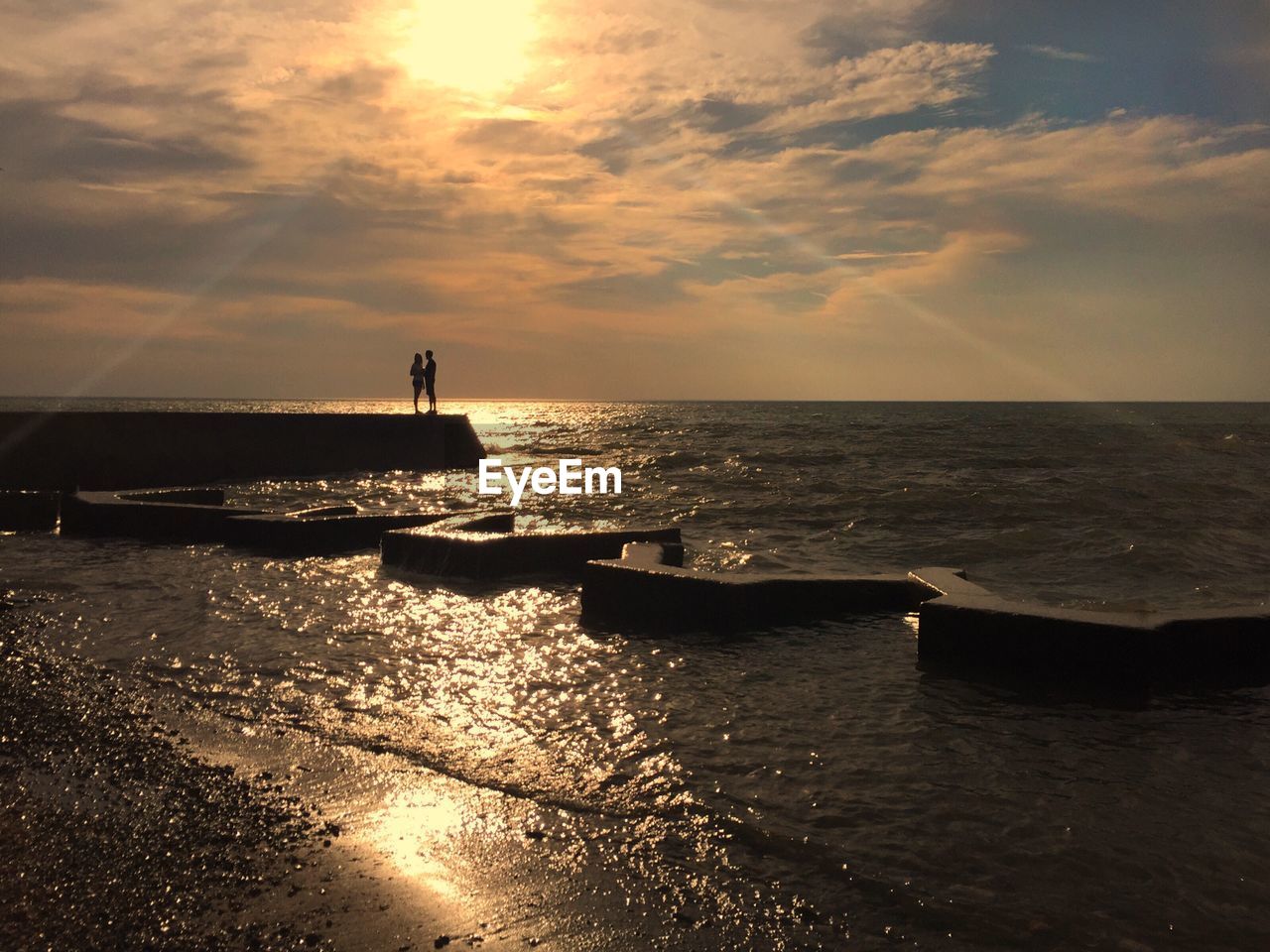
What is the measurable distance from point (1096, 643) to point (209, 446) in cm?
1925

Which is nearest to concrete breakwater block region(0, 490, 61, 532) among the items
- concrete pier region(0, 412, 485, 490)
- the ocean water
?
the ocean water

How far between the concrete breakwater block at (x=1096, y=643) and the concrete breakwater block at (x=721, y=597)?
1342mm

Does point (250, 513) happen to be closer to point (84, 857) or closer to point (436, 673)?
point (436, 673)

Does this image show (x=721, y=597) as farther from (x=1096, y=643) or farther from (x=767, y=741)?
(x=767, y=741)

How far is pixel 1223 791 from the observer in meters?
4.15

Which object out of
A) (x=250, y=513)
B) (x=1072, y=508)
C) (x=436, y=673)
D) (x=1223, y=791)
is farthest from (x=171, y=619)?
(x=1072, y=508)

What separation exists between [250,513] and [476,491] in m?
8.41

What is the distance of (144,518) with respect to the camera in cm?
1214

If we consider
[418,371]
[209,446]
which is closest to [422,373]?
[418,371]

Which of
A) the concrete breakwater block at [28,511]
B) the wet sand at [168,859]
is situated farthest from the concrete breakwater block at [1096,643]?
the concrete breakwater block at [28,511]

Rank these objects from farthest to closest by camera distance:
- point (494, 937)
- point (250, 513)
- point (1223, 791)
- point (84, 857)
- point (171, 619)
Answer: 1. point (250, 513)
2. point (171, 619)
3. point (1223, 791)
4. point (84, 857)
5. point (494, 937)

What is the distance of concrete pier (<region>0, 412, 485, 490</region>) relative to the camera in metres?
18.9

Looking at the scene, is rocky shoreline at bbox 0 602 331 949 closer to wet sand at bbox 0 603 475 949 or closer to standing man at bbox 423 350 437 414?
wet sand at bbox 0 603 475 949

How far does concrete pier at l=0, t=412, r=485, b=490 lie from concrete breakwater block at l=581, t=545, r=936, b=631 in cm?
1538
